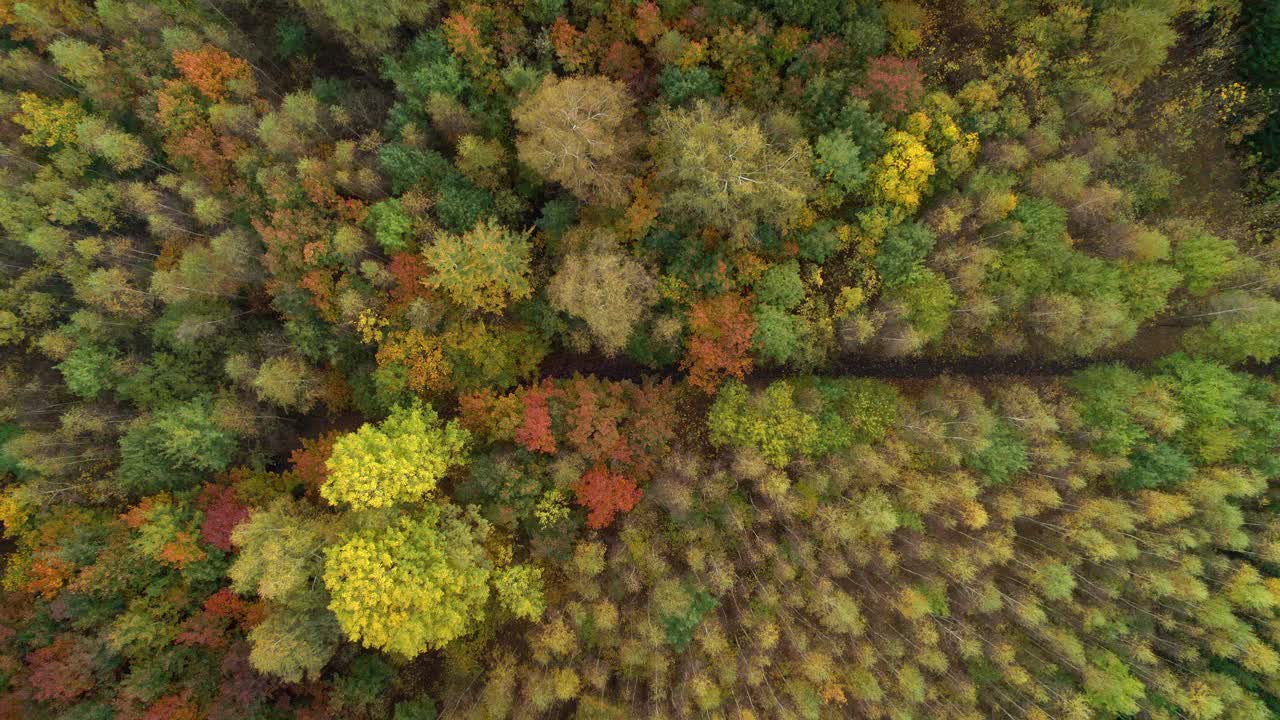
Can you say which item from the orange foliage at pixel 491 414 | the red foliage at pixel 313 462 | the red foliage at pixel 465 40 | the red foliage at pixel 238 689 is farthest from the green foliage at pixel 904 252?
the red foliage at pixel 238 689

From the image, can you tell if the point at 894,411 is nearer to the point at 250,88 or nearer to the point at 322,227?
the point at 322,227

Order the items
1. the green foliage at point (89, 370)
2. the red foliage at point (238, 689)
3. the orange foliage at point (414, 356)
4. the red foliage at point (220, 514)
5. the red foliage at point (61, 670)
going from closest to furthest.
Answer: the red foliage at point (61, 670) < the red foliage at point (238, 689) < the orange foliage at point (414, 356) < the red foliage at point (220, 514) < the green foliage at point (89, 370)

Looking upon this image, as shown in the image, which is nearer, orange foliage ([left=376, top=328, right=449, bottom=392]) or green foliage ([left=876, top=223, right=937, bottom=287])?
green foliage ([left=876, top=223, right=937, bottom=287])

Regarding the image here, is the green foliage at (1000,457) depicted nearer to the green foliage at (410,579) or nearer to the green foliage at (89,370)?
the green foliage at (410,579)

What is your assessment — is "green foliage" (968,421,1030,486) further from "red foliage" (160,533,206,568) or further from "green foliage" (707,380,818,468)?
A: "red foliage" (160,533,206,568)

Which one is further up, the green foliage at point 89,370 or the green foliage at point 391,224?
the green foliage at point 391,224

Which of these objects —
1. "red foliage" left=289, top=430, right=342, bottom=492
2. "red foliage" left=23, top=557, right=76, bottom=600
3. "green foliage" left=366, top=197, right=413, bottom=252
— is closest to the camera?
"green foliage" left=366, top=197, right=413, bottom=252

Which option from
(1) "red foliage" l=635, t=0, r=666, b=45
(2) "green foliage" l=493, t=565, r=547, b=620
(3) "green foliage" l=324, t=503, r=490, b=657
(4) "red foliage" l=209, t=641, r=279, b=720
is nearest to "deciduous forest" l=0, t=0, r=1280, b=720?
(1) "red foliage" l=635, t=0, r=666, b=45

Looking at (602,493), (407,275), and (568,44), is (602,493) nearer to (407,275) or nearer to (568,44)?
(407,275)

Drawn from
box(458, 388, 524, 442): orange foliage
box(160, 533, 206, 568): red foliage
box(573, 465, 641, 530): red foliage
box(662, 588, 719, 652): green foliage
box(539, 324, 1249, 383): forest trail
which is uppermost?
box(539, 324, 1249, 383): forest trail
